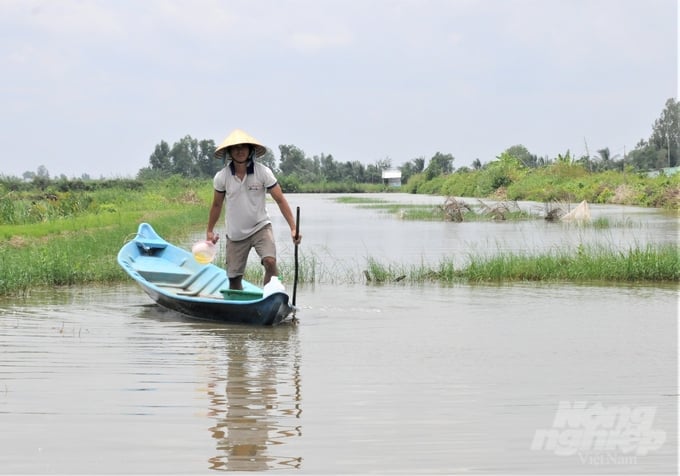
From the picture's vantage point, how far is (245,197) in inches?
326

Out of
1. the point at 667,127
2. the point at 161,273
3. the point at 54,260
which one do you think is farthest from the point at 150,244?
the point at 667,127

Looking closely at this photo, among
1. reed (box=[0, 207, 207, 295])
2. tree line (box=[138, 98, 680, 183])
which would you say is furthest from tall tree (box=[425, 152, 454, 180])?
reed (box=[0, 207, 207, 295])

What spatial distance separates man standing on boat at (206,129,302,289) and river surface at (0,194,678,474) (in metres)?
0.72

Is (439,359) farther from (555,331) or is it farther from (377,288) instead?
(377,288)

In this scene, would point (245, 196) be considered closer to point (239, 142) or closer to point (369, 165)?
point (239, 142)

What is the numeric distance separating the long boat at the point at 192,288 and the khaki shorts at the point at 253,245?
327mm

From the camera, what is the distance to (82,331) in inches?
322

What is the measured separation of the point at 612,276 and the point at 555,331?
13.5 ft

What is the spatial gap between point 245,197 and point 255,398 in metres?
2.98

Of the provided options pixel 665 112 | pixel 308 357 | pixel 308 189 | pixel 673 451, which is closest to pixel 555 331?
pixel 308 357

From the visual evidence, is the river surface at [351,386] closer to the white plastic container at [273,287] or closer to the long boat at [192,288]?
the long boat at [192,288]

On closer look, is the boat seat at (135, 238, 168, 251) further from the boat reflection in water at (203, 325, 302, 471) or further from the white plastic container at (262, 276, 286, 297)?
the white plastic container at (262, 276, 286, 297)

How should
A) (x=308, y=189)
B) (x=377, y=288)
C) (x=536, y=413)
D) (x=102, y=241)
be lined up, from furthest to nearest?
(x=308, y=189) → (x=102, y=241) → (x=377, y=288) → (x=536, y=413)

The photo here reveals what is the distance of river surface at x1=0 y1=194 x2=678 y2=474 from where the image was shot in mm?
4414
